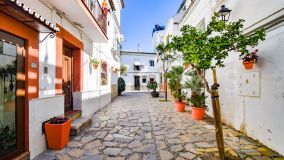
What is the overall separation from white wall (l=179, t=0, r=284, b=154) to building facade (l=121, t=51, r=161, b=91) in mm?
26799

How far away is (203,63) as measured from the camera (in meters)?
3.54

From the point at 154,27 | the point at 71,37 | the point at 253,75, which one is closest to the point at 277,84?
the point at 253,75

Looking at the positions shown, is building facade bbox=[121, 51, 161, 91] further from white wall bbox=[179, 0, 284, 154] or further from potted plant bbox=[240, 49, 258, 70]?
potted plant bbox=[240, 49, 258, 70]

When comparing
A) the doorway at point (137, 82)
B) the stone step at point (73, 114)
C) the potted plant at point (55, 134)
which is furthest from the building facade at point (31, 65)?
the doorway at point (137, 82)

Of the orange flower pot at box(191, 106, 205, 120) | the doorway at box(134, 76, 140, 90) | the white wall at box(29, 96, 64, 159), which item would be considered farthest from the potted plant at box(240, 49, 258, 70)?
the doorway at box(134, 76, 140, 90)

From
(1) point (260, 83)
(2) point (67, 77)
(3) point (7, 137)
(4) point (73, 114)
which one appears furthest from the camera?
(2) point (67, 77)

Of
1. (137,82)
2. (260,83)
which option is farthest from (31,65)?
(137,82)

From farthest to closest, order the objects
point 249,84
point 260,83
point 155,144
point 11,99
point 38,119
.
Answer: point 249,84
point 155,144
point 260,83
point 38,119
point 11,99

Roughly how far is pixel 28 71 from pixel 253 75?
18.1 ft

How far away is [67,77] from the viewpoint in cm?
732

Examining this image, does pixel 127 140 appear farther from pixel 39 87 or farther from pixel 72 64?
pixel 72 64

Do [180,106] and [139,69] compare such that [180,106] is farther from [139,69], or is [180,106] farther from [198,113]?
[139,69]

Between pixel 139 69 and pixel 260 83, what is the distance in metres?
29.3

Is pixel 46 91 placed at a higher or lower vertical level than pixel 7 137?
higher
